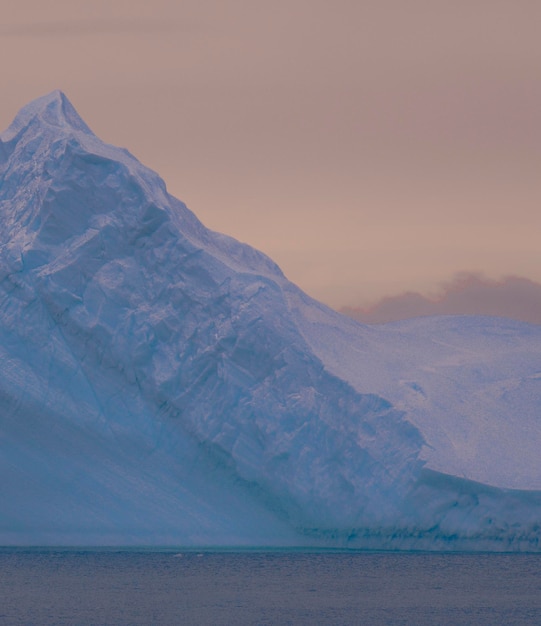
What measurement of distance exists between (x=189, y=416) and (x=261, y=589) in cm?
398

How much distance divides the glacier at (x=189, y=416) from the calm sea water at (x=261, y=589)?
79 centimetres

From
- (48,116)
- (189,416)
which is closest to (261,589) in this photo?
(189,416)

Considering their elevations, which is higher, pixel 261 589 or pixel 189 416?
pixel 189 416

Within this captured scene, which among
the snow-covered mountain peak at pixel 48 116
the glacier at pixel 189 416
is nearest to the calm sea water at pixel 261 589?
the glacier at pixel 189 416

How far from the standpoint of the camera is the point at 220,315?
29.2m

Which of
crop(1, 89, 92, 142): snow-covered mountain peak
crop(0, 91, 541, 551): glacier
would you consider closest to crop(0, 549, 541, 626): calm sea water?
crop(0, 91, 541, 551): glacier

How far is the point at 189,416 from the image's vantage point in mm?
28719

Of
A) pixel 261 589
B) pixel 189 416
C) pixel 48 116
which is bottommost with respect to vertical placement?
pixel 261 589

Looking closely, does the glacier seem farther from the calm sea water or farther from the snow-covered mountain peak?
the snow-covered mountain peak

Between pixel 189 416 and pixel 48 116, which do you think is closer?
pixel 189 416

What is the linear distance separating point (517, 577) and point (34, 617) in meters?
9.39

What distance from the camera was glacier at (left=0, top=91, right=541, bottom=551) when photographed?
28109mm

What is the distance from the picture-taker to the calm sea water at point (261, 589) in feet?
76.5

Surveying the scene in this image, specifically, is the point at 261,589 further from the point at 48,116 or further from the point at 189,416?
the point at 48,116
